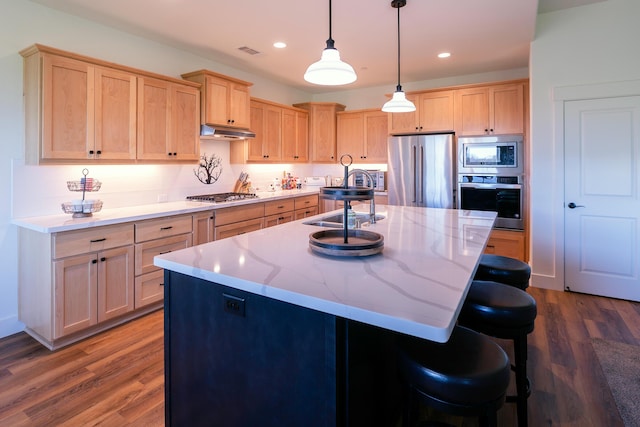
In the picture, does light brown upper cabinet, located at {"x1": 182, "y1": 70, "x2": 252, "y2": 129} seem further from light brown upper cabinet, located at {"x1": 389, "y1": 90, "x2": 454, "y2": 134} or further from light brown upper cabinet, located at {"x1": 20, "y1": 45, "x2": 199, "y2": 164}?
light brown upper cabinet, located at {"x1": 389, "y1": 90, "x2": 454, "y2": 134}

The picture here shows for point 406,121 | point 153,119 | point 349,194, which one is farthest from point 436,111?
point 349,194

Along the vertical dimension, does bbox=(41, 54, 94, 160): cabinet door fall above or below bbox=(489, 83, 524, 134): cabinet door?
below

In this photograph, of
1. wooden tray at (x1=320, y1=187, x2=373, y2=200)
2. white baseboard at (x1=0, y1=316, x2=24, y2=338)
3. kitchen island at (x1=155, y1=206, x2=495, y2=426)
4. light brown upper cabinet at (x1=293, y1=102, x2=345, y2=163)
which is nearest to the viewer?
kitchen island at (x1=155, y1=206, x2=495, y2=426)

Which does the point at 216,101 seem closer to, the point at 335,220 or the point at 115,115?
the point at 115,115

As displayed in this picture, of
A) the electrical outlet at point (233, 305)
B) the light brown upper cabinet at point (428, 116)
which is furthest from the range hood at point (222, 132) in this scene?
the electrical outlet at point (233, 305)

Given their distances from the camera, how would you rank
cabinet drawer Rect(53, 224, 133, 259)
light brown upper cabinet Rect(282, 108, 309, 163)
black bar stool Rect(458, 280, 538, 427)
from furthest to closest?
light brown upper cabinet Rect(282, 108, 309, 163), cabinet drawer Rect(53, 224, 133, 259), black bar stool Rect(458, 280, 538, 427)

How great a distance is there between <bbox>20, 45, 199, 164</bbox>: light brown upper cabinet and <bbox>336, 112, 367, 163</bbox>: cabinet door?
313 cm

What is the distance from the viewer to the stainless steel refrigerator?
4.75 meters

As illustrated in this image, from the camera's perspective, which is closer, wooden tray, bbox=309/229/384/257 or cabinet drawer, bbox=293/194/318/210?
wooden tray, bbox=309/229/384/257

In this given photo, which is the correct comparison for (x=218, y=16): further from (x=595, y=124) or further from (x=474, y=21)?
(x=595, y=124)

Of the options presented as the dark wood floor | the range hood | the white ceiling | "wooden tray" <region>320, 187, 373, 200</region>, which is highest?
the white ceiling

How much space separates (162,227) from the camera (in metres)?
3.28

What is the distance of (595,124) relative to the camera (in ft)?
11.7

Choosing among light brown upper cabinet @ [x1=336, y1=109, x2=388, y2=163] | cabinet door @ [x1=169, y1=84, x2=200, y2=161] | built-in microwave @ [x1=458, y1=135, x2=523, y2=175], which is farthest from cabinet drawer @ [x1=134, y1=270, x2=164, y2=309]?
built-in microwave @ [x1=458, y1=135, x2=523, y2=175]
